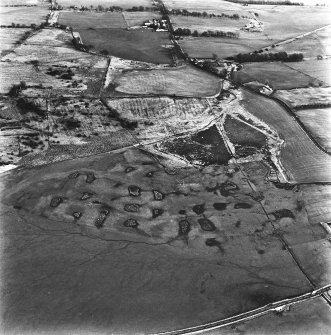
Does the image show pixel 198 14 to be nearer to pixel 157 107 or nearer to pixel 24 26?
pixel 24 26

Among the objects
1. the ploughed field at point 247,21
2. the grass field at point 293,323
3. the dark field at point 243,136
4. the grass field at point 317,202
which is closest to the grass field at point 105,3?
the ploughed field at point 247,21

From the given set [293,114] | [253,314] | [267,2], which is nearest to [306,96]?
[293,114]

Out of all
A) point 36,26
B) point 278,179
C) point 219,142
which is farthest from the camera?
point 36,26

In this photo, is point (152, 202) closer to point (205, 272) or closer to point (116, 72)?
point (205, 272)

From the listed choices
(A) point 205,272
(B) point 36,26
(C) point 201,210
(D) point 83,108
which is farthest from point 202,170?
(B) point 36,26

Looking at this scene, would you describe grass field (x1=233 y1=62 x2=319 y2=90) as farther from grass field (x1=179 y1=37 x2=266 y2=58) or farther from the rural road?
the rural road

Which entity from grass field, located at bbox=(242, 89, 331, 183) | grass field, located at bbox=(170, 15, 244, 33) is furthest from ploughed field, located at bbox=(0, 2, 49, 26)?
grass field, located at bbox=(242, 89, 331, 183)
